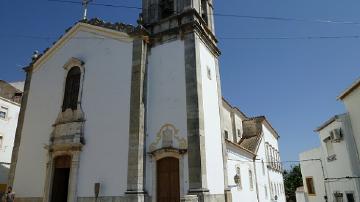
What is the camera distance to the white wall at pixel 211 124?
40.2ft

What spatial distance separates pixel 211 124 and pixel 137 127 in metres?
3.23

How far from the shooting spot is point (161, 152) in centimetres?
1212

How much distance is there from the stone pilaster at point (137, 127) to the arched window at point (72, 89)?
3456mm

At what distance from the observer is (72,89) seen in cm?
1517

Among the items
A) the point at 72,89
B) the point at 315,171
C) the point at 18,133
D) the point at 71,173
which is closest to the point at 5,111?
the point at 18,133

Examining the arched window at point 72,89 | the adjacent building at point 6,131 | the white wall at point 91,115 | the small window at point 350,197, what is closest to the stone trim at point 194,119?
the white wall at point 91,115

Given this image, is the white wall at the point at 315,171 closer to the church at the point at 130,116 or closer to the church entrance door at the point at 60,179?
the church at the point at 130,116

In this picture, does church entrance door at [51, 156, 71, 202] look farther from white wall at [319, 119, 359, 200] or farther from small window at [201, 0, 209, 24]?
white wall at [319, 119, 359, 200]

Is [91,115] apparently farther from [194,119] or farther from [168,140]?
[194,119]

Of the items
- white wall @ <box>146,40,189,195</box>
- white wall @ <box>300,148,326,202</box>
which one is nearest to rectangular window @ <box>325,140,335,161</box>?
white wall @ <box>300,148,326,202</box>

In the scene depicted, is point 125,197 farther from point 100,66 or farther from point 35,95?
point 35,95

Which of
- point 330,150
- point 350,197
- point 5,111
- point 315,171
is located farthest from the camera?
point 5,111

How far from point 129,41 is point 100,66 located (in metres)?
1.87

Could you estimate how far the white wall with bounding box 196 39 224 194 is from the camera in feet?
40.2
